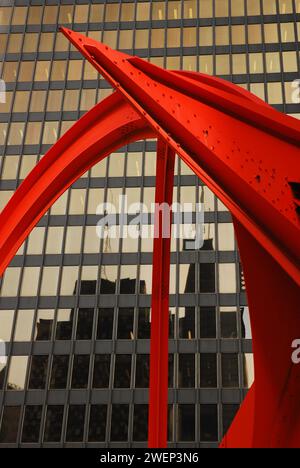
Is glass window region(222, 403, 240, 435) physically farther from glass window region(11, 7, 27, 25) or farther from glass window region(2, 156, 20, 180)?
glass window region(11, 7, 27, 25)

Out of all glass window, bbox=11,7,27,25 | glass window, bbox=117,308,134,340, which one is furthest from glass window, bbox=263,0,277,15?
glass window, bbox=117,308,134,340

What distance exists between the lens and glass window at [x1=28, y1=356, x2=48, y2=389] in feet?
102

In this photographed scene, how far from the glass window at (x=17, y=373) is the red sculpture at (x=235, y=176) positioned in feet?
67.3

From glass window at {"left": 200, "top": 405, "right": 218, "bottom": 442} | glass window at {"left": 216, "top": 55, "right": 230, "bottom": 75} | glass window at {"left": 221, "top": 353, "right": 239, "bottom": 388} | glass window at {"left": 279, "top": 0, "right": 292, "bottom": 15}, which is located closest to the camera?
glass window at {"left": 200, "top": 405, "right": 218, "bottom": 442}

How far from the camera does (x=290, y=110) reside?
36.7 m

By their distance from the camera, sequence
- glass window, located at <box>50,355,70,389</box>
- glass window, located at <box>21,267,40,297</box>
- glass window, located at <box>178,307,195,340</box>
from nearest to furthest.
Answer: glass window, located at <box>50,355,70,389</box>, glass window, located at <box>178,307,195,340</box>, glass window, located at <box>21,267,40,297</box>

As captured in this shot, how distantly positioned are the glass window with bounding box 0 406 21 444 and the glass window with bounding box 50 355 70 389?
8.06 feet

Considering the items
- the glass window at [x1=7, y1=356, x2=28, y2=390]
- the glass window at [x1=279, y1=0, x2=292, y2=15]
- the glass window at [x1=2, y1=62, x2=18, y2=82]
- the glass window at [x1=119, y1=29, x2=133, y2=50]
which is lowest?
the glass window at [x1=7, y1=356, x2=28, y2=390]

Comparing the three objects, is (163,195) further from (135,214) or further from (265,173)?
(135,214)

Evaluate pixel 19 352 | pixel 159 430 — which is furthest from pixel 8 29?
pixel 159 430

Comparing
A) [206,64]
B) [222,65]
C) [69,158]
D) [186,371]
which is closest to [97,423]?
[186,371]

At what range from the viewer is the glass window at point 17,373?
102ft

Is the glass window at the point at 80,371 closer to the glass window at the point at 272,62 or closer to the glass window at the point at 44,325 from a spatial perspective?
the glass window at the point at 44,325
